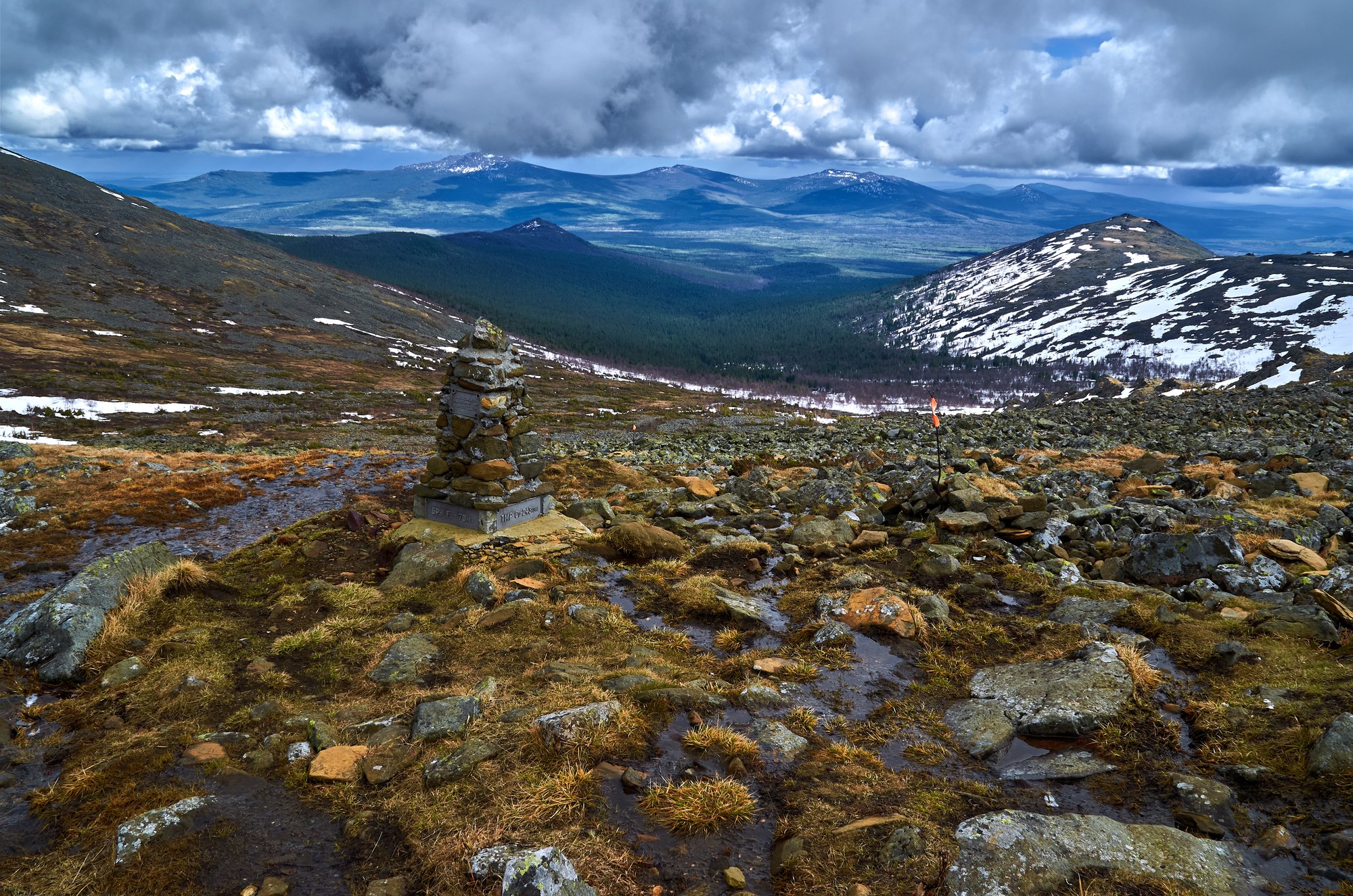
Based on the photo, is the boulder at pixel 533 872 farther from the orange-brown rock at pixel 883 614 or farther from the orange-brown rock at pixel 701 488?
the orange-brown rock at pixel 701 488

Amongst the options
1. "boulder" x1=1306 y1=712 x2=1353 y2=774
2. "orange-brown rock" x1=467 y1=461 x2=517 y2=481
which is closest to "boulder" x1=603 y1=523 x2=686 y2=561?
"orange-brown rock" x1=467 y1=461 x2=517 y2=481

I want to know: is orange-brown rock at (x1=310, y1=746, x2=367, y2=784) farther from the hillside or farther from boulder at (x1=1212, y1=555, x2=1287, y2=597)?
the hillside

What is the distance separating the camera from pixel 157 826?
20.1 ft

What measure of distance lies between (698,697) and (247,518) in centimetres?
1613

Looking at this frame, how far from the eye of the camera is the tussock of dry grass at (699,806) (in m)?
6.39

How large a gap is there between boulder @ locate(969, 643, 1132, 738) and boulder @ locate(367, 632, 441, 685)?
26.0 ft

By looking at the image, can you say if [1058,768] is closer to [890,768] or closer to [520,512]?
[890,768]

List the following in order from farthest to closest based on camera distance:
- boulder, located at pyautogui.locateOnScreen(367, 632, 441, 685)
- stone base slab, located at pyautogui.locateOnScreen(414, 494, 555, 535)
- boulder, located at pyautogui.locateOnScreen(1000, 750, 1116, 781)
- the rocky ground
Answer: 1. stone base slab, located at pyautogui.locateOnScreen(414, 494, 555, 535)
2. boulder, located at pyautogui.locateOnScreen(367, 632, 441, 685)
3. boulder, located at pyautogui.locateOnScreen(1000, 750, 1116, 781)
4. the rocky ground

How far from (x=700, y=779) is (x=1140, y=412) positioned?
143 feet

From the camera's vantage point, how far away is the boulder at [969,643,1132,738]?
7.80 m

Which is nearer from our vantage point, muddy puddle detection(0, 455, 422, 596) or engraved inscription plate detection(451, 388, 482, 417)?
muddy puddle detection(0, 455, 422, 596)

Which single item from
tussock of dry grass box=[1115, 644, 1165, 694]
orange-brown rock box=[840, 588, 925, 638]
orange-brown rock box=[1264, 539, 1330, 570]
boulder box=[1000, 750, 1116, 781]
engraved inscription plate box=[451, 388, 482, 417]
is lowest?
orange-brown rock box=[840, 588, 925, 638]

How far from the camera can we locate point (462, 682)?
30.4 ft

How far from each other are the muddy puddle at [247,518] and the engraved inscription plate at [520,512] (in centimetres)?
639
